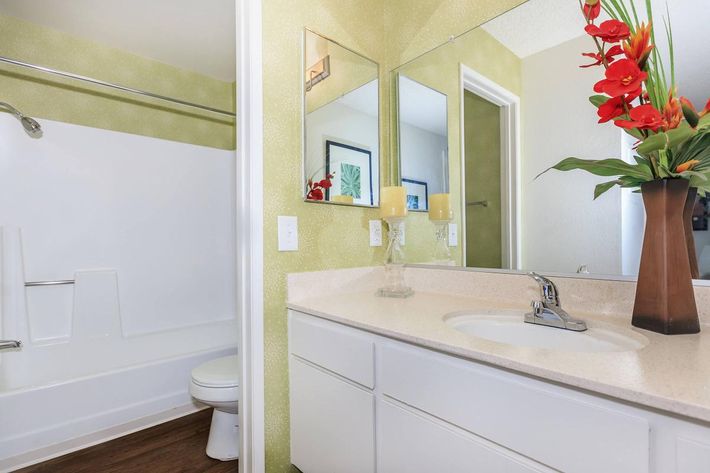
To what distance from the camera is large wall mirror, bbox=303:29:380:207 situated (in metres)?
1.46

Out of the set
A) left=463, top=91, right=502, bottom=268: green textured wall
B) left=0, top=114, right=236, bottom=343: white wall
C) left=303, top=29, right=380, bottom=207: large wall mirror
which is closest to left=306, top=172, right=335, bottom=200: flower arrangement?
left=303, top=29, right=380, bottom=207: large wall mirror

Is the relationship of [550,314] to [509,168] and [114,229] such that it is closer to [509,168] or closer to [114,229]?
[509,168]

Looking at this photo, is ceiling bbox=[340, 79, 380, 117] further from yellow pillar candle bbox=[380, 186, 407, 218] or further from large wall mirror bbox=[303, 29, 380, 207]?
yellow pillar candle bbox=[380, 186, 407, 218]

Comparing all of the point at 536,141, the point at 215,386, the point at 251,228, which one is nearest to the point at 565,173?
the point at 536,141

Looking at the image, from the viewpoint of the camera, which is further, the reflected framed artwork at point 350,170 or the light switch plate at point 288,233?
the reflected framed artwork at point 350,170

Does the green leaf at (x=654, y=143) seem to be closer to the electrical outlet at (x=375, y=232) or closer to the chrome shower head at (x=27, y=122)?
the electrical outlet at (x=375, y=232)

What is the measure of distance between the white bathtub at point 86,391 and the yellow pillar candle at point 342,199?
1.31 meters

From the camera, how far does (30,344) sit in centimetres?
209

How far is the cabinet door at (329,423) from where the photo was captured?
1.03 metres

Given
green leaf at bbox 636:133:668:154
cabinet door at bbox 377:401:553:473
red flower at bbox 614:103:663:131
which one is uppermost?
red flower at bbox 614:103:663:131

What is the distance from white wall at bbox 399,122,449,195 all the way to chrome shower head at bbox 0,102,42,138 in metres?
2.28

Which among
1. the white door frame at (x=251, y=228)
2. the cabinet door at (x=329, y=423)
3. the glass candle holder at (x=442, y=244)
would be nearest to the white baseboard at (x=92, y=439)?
the white door frame at (x=251, y=228)

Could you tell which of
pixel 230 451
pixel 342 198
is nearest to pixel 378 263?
pixel 342 198

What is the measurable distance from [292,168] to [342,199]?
0.28 meters
